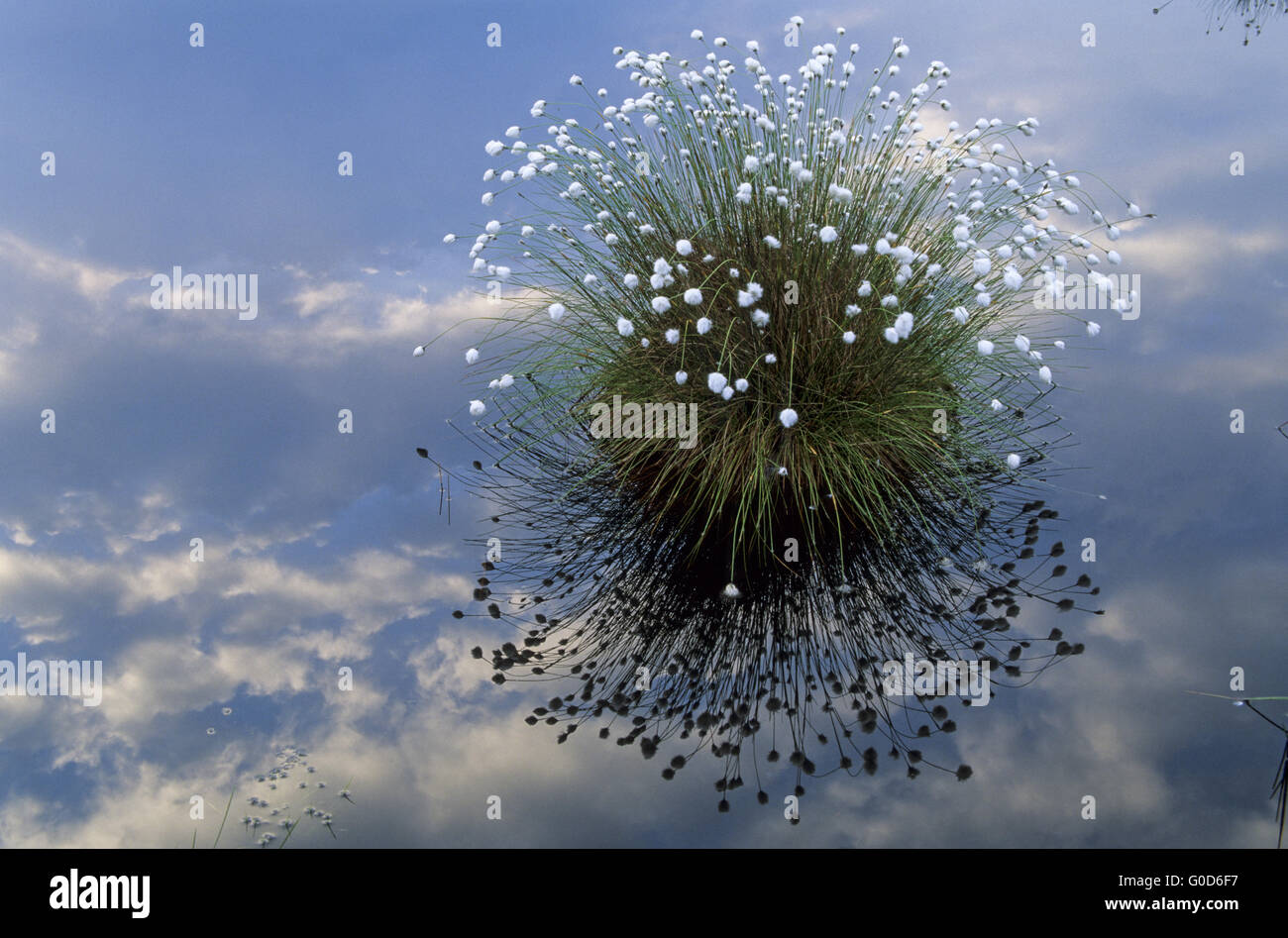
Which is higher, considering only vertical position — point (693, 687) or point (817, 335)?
point (817, 335)

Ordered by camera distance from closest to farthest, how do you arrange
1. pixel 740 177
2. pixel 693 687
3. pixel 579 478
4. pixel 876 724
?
pixel 876 724 < pixel 693 687 < pixel 740 177 < pixel 579 478

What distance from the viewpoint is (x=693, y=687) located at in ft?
10.4

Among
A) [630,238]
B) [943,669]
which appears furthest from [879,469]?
[630,238]

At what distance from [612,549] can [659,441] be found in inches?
24.8

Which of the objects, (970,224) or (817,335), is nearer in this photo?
(817,335)

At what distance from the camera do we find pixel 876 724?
2.96 m

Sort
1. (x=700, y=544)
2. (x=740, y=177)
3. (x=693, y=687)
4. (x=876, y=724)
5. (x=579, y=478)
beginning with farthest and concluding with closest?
(x=579, y=478), (x=740, y=177), (x=700, y=544), (x=693, y=687), (x=876, y=724)

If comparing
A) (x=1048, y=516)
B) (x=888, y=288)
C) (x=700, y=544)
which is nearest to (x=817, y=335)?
(x=888, y=288)

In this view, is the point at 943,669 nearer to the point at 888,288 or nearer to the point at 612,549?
the point at 612,549

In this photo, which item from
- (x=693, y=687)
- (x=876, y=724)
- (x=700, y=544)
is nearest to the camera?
(x=876, y=724)

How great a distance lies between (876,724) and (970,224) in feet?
8.56

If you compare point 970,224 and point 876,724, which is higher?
point 970,224

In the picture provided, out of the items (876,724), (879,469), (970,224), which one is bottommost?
(876,724)

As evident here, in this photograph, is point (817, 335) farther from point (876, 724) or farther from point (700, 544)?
point (876, 724)
